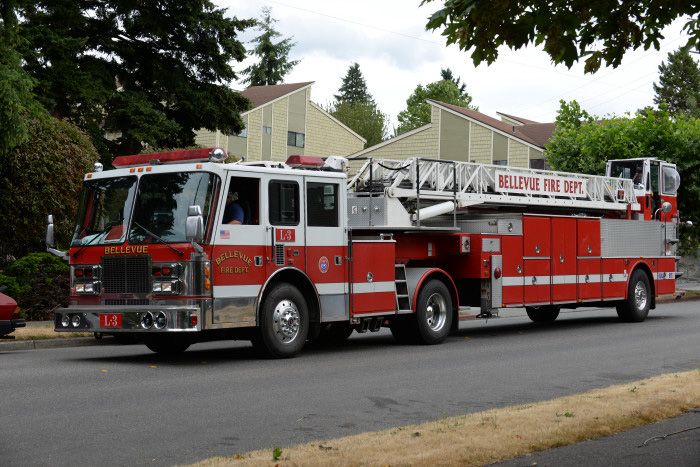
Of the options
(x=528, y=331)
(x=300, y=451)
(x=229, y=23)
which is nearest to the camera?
(x=300, y=451)

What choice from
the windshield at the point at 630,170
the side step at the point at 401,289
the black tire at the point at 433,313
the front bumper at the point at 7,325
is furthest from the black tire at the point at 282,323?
the windshield at the point at 630,170

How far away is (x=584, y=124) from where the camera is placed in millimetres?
33188

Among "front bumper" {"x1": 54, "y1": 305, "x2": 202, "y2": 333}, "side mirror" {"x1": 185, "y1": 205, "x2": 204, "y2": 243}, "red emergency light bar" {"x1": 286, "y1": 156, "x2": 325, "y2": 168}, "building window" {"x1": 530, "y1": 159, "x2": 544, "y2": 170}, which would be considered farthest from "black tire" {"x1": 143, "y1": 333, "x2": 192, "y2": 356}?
"building window" {"x1": 530, "y1": 159, "x2": 544, "y2": 170}

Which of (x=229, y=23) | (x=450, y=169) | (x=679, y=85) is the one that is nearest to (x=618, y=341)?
(x=450, y=169)

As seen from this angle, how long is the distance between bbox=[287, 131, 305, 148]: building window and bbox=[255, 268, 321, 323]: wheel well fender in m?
38.3

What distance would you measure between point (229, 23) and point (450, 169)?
1302 cm

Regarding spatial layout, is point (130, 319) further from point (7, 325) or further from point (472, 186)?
point (472, 186)

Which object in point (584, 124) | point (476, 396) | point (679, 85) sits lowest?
point (476, 396)

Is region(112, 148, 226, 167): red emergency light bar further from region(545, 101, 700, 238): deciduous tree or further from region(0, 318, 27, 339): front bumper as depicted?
region(545, 101, 700, 238): deciduous tree

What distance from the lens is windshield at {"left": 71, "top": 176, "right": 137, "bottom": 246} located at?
39.4 ft

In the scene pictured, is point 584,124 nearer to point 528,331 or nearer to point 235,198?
point 528,331

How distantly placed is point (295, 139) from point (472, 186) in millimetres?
35672

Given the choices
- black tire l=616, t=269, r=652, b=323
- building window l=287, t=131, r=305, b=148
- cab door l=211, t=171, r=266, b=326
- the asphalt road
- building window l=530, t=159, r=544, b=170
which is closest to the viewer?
the asphalt road

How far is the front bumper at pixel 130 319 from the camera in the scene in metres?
11.1
